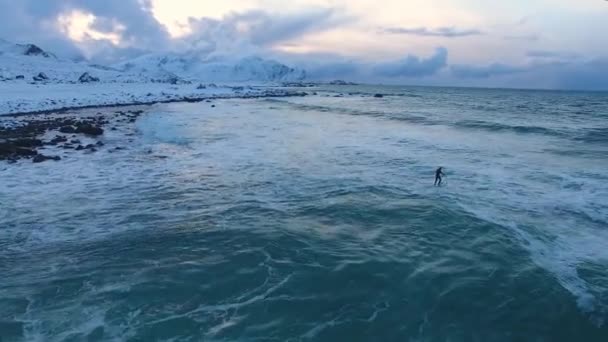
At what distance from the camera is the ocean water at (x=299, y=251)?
9930mm

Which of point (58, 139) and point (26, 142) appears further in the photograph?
point (58, 139)

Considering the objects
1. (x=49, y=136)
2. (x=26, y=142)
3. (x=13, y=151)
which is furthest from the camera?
(x=49, y=136)

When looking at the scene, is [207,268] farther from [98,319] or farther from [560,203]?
[560,203]

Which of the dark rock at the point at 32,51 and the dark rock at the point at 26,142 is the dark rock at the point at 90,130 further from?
the dark rock at the point at 32,51

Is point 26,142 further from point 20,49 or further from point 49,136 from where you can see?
point 20,49

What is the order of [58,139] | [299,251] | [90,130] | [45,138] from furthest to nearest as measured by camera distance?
[90,130] → [45,138] → [58,139] → [299,251]

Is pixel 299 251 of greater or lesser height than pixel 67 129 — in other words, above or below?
below

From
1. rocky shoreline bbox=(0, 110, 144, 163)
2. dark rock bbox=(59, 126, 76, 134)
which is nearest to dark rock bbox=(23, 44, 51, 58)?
→ rocky shoreline bbox=(0, 110, 144, 163)

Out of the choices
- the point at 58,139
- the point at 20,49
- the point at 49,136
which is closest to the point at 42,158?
the point at 58,139

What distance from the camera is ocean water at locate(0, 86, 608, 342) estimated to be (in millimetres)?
9930

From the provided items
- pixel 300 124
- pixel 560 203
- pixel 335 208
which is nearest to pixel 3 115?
pixel 300 124

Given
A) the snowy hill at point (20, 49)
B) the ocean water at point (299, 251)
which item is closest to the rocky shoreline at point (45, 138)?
the ocean water at point (299, 251)

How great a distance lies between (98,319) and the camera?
9.74m

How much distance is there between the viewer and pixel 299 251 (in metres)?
13.5
